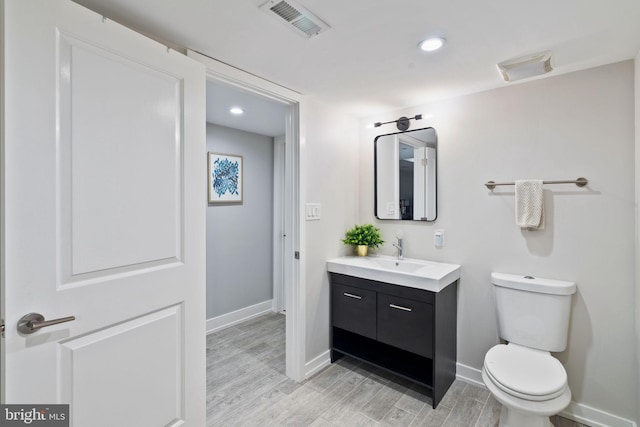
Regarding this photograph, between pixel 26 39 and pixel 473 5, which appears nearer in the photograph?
pixel 26 39

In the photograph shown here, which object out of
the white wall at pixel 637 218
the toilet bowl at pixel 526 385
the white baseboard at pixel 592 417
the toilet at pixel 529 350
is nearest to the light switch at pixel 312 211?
the toilet at pixel 529 350

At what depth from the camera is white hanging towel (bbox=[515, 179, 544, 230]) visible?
1996 millimetres

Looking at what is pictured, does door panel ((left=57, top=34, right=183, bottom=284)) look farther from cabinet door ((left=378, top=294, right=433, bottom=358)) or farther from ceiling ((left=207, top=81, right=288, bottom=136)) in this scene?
cabinet door ((left=378, top=294, right=433, bottom=358))

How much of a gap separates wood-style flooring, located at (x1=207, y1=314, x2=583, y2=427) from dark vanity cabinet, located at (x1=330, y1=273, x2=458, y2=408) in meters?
0.12

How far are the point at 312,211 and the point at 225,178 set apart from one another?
1327mm

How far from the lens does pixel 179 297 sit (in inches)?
59.3

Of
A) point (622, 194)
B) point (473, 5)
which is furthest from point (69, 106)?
point (622, 194)

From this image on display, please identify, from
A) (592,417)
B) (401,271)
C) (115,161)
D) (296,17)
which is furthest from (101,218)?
(592,417)

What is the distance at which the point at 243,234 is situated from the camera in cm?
356

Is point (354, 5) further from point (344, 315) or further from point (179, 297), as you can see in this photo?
point (344, 315)

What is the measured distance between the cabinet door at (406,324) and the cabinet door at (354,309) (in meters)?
0.08

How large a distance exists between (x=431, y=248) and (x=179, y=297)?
1914 mm

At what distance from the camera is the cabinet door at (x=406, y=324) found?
206 centimetres

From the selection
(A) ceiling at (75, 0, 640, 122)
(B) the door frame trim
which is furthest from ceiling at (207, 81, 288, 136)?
(A) ceiling at (75, 0, 640, 122)
